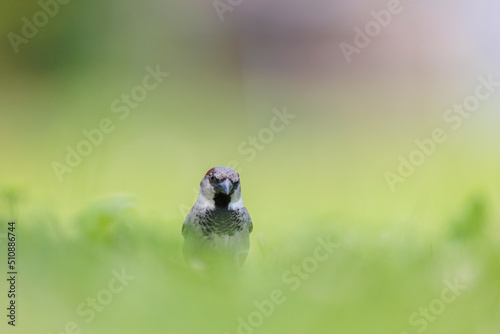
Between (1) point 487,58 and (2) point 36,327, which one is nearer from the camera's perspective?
(2) point 36,327

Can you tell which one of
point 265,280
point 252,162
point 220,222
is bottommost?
point 265,280

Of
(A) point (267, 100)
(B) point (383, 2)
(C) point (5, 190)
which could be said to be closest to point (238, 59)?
(A) point (267, 100)

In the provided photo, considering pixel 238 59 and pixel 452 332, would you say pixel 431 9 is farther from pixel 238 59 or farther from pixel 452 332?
pixel 452 332

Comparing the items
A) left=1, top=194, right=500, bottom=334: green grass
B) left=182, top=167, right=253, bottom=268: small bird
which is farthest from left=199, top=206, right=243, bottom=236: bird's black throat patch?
left=1, top=194, right=500, bottom=334: green grass

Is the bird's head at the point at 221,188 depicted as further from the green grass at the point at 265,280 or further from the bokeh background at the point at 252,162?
the green grass at the point at 265,280

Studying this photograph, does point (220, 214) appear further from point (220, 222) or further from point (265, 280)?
point (265, 280)

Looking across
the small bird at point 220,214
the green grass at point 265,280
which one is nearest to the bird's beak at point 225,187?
the small bird at point 220,214

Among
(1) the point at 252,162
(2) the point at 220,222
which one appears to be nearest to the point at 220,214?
(2) the point at 220,222
